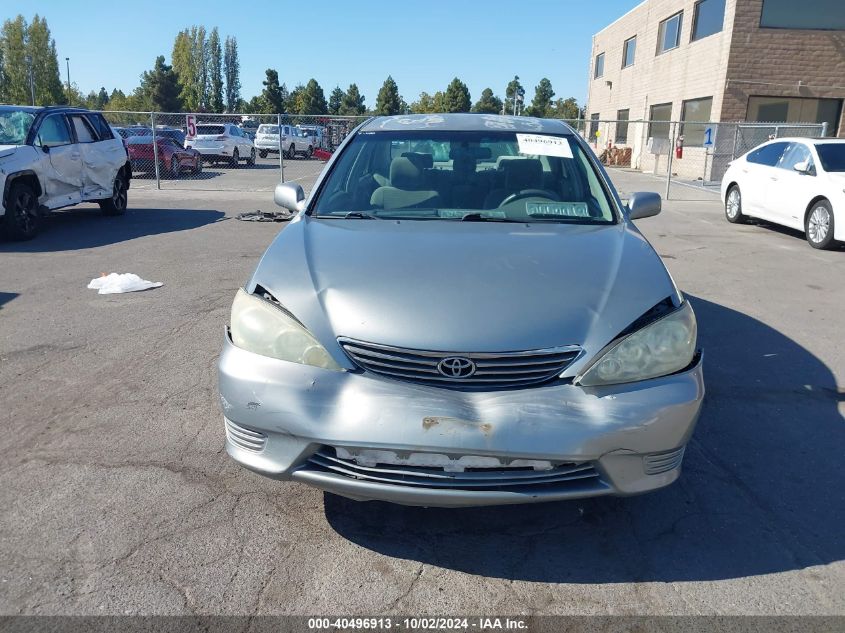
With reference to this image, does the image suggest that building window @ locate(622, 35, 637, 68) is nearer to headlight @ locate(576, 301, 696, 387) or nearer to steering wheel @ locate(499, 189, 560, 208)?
steering wheel @ locate(499, 189, 560, 208)

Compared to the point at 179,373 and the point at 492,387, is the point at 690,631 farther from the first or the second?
the point at 179,373

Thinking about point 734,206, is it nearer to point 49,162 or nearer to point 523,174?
point 523,174

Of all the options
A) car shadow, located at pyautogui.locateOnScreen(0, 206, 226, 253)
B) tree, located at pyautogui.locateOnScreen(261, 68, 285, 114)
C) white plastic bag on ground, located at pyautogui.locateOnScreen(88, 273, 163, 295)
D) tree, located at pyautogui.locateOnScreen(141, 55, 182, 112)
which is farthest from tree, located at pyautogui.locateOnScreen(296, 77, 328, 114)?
white plastic bag on ground, located at pyautogui.locateOnScreen(88, 273, 163, 295)

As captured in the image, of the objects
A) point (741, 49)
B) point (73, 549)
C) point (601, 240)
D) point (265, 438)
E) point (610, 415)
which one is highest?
point (741, 49)

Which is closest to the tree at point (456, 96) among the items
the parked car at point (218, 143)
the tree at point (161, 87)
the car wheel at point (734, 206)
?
the tree at point (161, 87)

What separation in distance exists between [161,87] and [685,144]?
67.8 metres

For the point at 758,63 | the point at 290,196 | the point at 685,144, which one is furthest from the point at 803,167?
the point at 685,144

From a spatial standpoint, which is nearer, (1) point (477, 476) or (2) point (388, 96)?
(1) point (477, 476)

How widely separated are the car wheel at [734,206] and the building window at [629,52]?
71.9 ft

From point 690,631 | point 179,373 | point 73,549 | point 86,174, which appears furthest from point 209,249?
point 690,631

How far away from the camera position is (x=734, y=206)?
12930 millimetres

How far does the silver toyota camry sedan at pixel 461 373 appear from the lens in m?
2.43

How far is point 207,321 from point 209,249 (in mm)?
3641

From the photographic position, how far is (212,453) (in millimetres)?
3518
